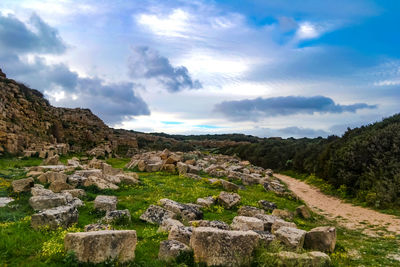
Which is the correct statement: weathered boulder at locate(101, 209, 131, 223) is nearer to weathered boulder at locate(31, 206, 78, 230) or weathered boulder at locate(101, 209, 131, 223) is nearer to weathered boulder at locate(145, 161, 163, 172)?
A: weathered boulder at locate(31, 206, 78, 230)

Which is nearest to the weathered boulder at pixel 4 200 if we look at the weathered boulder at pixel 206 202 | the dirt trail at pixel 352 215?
the weathered boulder at pixel 206 202

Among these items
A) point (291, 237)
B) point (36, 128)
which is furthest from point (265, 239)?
point (36, 128)

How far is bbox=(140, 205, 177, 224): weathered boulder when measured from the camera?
30.5 ft

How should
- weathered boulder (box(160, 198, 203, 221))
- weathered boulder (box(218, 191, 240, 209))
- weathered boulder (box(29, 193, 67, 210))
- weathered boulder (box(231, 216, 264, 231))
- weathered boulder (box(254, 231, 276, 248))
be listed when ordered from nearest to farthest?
weathered boulder (box(254, 231, 276, 248)) → weathered boulder (box(231, 216, 264, 231)) → weathered boulder (box(29, 193, 67, 210)) → weathered boulder (box(160, 198, 203, 221)) → weathered boulder (box(218, 191, 240, 209))

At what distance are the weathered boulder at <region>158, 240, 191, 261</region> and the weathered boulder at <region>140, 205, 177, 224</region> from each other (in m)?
2.88

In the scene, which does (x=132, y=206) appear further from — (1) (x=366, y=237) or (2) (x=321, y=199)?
(2) (x=321, y=199)

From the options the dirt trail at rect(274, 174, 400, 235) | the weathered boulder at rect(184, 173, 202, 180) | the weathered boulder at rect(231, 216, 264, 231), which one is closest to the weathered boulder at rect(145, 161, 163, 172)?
the weathered boulder at rect(184, 173, 202, 180)

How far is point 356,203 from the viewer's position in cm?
2022

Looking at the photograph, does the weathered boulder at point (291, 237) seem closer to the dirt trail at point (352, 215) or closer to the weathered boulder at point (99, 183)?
the dirt trail at point (352, 215)

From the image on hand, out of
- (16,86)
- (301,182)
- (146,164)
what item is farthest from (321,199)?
(16,86)

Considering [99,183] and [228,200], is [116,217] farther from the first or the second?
[99,183]

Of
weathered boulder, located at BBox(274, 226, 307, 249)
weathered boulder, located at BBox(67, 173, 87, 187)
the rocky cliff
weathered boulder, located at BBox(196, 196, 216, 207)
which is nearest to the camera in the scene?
weathered boulder, located at BBox(274, 226, 307, 249)

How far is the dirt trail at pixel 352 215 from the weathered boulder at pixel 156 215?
9.24m

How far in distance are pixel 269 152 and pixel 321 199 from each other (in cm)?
2599
